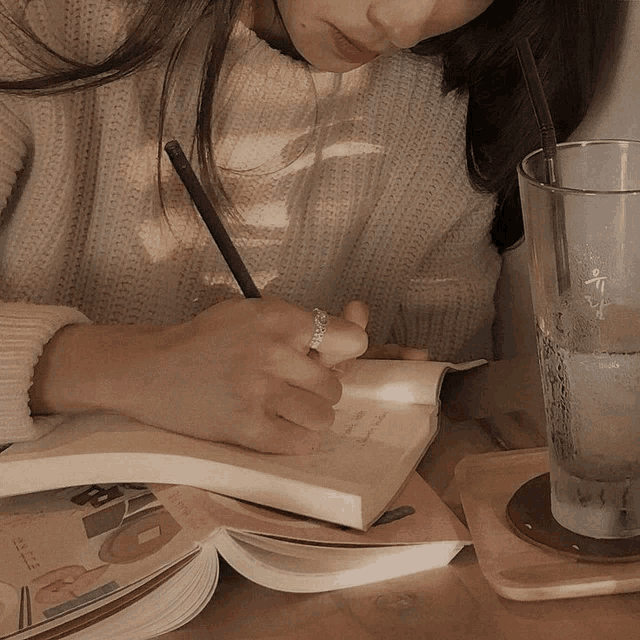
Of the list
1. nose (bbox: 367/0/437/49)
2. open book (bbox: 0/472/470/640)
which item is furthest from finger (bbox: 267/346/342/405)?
nose (bbox: 367/0/437/49)

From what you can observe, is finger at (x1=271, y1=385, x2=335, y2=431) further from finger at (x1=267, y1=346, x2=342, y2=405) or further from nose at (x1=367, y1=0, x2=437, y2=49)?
nose at (x1=367, y1=0, x2=437, y2=49)

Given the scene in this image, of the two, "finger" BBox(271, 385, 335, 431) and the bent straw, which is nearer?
the bent straw

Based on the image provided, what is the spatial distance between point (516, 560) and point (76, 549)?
0.27m

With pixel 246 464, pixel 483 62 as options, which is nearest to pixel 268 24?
pixel 483 62

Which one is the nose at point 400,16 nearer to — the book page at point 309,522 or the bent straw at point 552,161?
the bent straw at point 552,161

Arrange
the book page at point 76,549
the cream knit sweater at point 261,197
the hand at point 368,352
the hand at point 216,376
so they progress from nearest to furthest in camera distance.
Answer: the book page at point 76,549, the hand at point 216,376, the hand at point 368,352, the cream knit sweater at point 261,197

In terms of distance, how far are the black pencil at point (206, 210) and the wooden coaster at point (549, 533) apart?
272mm

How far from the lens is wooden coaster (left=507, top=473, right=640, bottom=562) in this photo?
0.60 metres

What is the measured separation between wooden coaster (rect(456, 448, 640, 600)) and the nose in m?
0.36

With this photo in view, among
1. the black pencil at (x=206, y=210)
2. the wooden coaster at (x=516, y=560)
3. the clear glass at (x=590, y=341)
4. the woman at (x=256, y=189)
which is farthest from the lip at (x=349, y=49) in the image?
the wooden coaster at (x=516, y=560)

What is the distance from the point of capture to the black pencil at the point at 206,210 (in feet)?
2.52

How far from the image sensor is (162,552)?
584 millimetres

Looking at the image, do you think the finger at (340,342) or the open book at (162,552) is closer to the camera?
the open book at (162,552)

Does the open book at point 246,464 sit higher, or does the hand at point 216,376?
the hand at point 216,376
